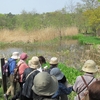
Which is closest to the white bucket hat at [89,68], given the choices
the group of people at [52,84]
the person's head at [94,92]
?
the group of people at [52,84]

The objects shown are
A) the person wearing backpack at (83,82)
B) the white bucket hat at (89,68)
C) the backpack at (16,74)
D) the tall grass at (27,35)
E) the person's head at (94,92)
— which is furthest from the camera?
the tall grass at (27,35)

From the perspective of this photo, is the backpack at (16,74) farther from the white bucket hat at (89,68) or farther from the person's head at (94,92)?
the person's head at (94,92)

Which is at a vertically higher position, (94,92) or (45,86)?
(94,92)

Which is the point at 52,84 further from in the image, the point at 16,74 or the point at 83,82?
the point at 16,74

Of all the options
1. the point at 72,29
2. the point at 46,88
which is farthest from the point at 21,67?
the point at 72,29

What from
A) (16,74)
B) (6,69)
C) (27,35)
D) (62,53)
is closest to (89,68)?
(16,74)

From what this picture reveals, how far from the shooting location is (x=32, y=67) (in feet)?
16.2

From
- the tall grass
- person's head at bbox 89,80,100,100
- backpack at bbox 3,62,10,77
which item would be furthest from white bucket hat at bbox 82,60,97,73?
the tall grass

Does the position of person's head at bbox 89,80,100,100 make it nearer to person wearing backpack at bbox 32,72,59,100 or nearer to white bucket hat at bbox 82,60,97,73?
person wearing backpack at bbox 32,72,59,100

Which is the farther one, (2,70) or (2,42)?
(2,42)

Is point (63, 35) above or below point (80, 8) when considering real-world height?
below

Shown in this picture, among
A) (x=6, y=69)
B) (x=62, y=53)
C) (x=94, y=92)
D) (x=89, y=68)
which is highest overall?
(x=94, y=92)

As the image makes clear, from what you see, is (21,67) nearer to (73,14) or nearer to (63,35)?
(63,35)

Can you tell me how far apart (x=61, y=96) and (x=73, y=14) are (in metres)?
47.0
